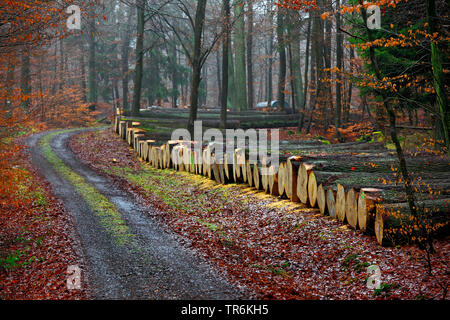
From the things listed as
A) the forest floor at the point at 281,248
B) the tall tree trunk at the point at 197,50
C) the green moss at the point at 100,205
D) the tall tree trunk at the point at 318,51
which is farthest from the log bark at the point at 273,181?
the tall tree trunk at the point at 318,51

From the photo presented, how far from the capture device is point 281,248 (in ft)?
25.3

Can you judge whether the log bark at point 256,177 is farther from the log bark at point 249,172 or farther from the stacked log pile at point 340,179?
the log bark at point 249,172

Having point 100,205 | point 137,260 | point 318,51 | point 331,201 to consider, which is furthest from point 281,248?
point 318,51

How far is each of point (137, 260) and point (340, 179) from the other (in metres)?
4.84

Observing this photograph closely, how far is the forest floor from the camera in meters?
5.72

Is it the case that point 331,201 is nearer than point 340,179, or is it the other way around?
point 331,201

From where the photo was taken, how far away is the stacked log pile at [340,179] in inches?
283

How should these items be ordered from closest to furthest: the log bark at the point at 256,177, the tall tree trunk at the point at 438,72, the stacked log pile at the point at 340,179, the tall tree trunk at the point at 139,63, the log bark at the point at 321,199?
the tall tree trunk at the point at 438,72 < the stacked log pile at the point at 340,179 < the log bark at the point at 321,199 < the log bark at the point at 256,177 < the tall tree trunk at the point at 139,63

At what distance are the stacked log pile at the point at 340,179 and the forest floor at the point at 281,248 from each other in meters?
0.31

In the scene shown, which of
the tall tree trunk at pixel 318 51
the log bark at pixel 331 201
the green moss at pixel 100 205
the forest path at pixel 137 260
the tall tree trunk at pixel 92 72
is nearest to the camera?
the forest path at pixel 137 260

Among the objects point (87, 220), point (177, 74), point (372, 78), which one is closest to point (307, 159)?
point (372, 78)

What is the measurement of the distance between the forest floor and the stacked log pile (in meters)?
0.31

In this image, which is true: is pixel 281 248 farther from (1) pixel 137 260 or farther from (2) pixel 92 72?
(2) pixel 92 72

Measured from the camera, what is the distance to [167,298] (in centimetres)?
544
